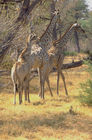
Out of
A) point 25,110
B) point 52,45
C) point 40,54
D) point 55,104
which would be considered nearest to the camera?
point 25,110

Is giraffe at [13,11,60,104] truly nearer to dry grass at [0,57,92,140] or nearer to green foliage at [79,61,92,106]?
dry grass at [0,57,92,140]

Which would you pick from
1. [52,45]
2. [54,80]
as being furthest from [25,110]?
[54,80]

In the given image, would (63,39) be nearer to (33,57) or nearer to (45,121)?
(33,57)

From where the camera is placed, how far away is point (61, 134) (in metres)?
5.09

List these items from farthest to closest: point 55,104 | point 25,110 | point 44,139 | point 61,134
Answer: point 55,104, point 25,110, point 61,134, point 44,139

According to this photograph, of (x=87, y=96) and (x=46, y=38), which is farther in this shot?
(x=46, y=38)

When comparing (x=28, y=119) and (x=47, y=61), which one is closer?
(x=28, y=119)

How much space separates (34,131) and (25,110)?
71.6 inches

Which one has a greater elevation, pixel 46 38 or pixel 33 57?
pixel 46 38

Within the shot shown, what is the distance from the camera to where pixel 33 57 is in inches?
328

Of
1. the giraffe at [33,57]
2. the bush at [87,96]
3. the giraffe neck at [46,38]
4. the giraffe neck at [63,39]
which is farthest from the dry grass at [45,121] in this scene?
the giraffe neck at [63,39]

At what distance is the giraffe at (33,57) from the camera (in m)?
7.58

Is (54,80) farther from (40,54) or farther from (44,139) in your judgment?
(44,139)

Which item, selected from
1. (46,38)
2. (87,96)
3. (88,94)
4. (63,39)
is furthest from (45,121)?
(63,39)
